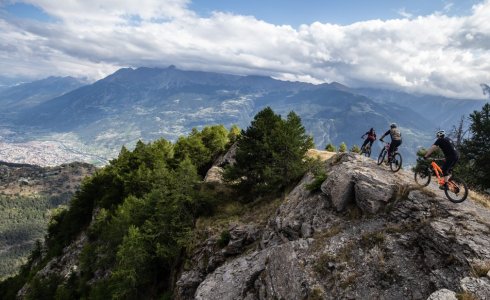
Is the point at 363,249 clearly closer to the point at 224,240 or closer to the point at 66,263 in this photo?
the point at 224,240

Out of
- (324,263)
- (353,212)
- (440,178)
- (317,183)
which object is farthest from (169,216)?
(440,178)

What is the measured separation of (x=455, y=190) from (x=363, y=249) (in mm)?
6593

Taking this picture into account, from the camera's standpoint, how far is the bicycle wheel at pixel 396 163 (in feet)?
83.5

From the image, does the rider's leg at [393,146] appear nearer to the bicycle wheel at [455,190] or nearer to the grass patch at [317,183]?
the grass patch at [317,183]

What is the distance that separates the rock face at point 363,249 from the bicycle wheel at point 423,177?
0.51 meters

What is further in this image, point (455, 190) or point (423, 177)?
point (423, 177)

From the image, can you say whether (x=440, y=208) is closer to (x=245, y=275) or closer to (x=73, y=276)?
(x=245, y=275)

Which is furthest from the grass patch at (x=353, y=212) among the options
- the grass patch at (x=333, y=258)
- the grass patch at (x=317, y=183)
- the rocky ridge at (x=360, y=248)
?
the grass patch at (x=317, y=183)

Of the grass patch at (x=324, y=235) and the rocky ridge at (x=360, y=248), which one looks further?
the grass patch at (x=324, y=235)

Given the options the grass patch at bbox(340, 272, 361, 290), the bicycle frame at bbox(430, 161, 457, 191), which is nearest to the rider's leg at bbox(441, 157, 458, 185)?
the bicycle frame at bbox(430, 161, 457, 191)

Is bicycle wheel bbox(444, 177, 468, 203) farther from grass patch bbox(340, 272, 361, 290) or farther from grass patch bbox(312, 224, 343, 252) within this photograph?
grass patch bbox(340, 272, 361, 290)

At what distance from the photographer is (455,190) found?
65.7 ft

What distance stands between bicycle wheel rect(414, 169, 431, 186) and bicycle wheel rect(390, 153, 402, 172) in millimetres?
2104

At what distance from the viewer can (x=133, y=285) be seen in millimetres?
33031
